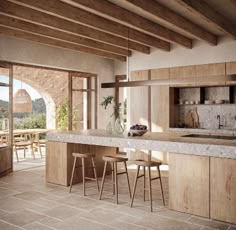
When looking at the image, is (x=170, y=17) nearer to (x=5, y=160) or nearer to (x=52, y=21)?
(x=52, y=21)

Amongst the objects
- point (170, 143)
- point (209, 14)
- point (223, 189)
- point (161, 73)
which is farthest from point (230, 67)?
point (223, 189)

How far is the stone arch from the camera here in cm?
1080

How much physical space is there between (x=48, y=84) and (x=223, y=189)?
859 cm

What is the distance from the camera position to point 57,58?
25.3 ft

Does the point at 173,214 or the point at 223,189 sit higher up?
the point at 223,189

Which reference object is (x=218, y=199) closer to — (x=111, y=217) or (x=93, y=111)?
(x=111, y=217)

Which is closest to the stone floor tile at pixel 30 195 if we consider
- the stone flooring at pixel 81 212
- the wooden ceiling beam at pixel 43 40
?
the stone flooring at pixel 81 212

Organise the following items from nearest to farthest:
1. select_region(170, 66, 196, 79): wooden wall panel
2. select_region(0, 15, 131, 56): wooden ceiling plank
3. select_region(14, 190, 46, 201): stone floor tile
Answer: select_region(14, 190, 46, 201): stone floor tile → select_region(0, 15, 131, 56): wooden ceiling plank → select_region(170, 66, 196, 79): wooden wall panel

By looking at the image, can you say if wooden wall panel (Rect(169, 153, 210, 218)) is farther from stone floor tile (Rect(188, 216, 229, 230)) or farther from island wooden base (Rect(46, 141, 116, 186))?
island wooden base (Rect(46, 141, 116, 186))

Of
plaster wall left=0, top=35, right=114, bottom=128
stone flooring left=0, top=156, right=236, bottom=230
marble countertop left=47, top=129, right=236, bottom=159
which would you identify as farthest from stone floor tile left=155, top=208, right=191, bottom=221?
plaster wall left=0, top=35, right=114, bottom=128

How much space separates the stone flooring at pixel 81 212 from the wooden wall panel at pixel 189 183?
0.39ft

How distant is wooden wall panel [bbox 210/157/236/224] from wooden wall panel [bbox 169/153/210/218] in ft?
0.26

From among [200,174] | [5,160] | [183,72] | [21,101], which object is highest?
[183,72]

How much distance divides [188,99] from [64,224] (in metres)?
5.01
